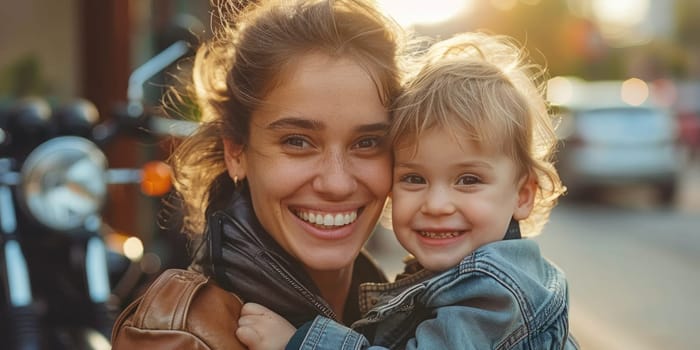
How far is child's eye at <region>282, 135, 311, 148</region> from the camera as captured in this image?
218 cm

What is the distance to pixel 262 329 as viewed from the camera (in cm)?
194

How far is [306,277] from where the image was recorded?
85.2 inches

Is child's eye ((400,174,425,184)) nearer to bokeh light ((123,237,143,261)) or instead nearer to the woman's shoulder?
the woman's shoulder

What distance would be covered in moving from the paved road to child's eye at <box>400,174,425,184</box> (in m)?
4.48

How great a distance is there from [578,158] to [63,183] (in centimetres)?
1225

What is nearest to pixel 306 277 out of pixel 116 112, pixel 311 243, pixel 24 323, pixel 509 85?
pixel 311 243

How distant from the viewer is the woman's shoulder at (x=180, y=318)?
1.82 m

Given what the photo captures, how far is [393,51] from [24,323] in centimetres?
130

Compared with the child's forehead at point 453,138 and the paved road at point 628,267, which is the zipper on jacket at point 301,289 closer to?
the child's forehead at point 453,138

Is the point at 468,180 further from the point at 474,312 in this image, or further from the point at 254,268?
the point at 254,268

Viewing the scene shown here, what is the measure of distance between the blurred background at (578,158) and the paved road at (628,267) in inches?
0.6

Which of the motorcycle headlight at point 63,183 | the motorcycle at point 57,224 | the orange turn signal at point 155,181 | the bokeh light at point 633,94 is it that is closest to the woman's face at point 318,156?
the motorcycle at point 57,224

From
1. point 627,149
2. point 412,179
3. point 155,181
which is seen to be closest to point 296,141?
point 412,179

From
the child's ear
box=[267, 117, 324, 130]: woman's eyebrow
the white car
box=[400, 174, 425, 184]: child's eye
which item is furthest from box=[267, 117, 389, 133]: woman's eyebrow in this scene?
the white car
